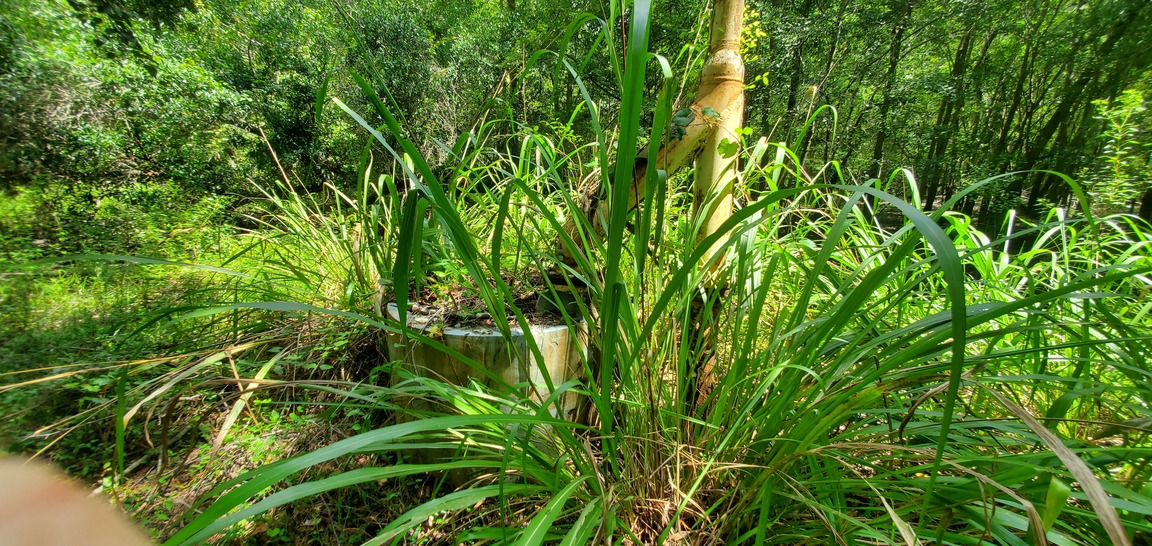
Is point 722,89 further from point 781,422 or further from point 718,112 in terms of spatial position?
point 781,422

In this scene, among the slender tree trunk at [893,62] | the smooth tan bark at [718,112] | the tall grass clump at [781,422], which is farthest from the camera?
the slender tree trunk at [893,62]

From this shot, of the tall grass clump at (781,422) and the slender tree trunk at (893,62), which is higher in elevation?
the slender tree trunk at (893,62)

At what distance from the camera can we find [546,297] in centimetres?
92

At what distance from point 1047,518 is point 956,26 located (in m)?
9.07

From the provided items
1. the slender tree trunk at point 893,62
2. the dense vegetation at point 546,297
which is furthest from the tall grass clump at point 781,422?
the slender tree trunk at point 893,62

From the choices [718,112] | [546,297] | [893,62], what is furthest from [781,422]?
[893,62]

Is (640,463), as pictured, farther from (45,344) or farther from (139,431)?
(45,344)

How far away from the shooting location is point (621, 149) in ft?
1.54

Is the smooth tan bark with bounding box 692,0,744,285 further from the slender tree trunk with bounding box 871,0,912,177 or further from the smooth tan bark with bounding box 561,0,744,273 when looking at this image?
the slender tree trunk with bounding box 871,0,912,177

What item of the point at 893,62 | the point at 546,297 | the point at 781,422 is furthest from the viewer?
the point at 893,62

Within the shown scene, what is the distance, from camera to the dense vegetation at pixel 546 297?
1.65 ft

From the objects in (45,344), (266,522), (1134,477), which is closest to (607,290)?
(1134,477)

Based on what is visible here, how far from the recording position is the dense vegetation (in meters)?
0.50

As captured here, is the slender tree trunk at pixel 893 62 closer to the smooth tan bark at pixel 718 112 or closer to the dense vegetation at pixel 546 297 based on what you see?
the dense vegetation at pixel 546 297
